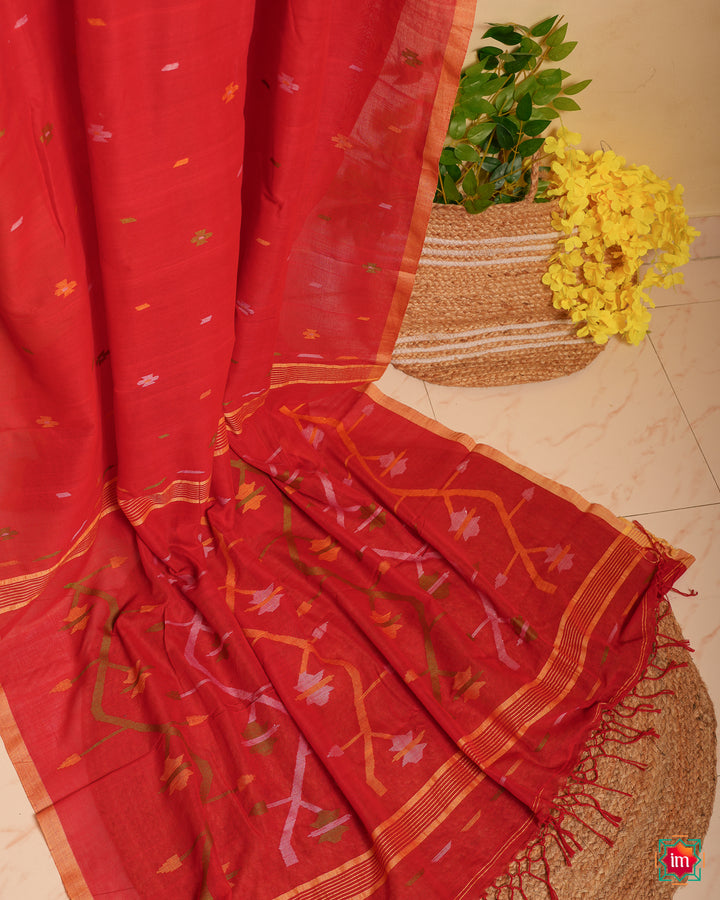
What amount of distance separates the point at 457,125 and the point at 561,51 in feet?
0.68

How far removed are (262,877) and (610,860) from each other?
0.49 meters

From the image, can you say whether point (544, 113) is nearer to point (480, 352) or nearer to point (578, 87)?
point (578, 87)

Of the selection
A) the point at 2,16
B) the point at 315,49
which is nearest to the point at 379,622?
the point at 315,49

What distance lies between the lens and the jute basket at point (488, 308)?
1.59m

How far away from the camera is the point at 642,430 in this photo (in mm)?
1710

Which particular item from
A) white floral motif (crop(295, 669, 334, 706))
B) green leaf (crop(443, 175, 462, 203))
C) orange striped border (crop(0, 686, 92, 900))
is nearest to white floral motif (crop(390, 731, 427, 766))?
white floral motif (crop(295, 669, 334, 706))

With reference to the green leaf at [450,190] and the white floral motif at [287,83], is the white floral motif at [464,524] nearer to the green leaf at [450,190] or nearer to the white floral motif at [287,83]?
the green leaf at [450,190]

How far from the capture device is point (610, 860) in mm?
1222

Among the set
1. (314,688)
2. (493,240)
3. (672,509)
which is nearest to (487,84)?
(493,240)

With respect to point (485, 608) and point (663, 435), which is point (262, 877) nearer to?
point (485, 608)

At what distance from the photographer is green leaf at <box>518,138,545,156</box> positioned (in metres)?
1.58

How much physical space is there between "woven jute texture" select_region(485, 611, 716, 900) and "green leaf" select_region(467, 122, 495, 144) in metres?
0.95

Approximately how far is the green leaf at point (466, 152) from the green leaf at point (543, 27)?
209 mm

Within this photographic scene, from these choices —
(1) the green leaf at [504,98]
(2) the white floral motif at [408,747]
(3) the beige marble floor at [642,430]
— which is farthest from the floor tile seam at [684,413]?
(2) the white floral motif at [408,747]
